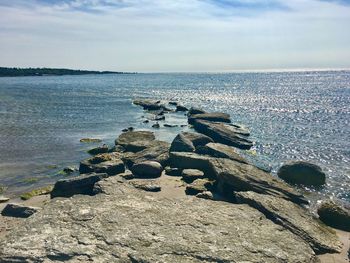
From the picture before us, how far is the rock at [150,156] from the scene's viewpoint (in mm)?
26375

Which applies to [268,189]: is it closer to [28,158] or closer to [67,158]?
[67,158]

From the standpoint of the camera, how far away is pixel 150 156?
2697 cm

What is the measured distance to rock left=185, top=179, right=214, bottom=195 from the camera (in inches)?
809

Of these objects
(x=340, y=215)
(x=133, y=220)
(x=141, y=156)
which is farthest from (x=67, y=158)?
(x=340, y=215)

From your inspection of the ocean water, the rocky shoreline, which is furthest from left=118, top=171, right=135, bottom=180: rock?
the ocean water

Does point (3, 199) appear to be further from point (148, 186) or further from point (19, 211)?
point (148, 186)

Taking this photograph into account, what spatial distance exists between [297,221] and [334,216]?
3629 mm

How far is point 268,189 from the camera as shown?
19625mm

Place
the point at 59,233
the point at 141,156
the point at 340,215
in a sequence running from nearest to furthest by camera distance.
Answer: the point at 59,233 < the point at 340,215 < the point at 141,156

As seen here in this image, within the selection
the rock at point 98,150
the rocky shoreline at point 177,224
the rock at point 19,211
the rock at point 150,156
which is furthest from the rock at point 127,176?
the rock at point 98,150

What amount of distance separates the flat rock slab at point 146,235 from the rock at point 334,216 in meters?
4.88

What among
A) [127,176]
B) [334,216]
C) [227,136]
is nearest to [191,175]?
[127,176]

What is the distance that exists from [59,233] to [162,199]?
4667mm

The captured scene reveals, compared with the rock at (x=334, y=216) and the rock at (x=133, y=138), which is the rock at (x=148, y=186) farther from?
the rock at (x=133, y=138)
